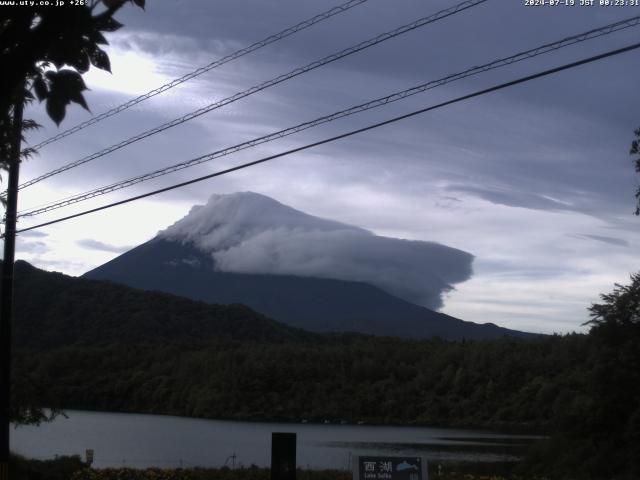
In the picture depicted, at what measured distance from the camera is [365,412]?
282ft

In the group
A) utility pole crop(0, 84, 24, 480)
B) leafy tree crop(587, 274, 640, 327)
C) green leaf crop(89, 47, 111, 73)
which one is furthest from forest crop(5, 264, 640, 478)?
green leaf crop(89, 47, 111, 73)

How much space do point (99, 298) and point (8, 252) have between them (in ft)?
354

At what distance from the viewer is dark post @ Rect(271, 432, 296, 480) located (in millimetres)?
14953

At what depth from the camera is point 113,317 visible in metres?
122

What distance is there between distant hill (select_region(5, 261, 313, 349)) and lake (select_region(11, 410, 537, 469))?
3847 cm

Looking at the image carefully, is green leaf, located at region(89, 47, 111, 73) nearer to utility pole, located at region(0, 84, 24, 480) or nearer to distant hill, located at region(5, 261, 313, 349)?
utility pole, located at region(0, 84, 24, 480)

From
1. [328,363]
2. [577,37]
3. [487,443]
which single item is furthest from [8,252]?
[328,363]

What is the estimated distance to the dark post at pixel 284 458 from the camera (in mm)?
14953

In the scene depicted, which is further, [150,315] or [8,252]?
[150,315]

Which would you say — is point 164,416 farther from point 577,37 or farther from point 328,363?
point 577,37

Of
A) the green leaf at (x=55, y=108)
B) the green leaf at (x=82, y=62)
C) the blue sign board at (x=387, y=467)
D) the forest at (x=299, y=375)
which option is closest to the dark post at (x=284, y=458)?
the blue sign board at (x=387, y=467)

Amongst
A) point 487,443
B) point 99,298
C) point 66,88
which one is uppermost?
point 99,298

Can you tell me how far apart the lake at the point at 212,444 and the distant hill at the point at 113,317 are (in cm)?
3847

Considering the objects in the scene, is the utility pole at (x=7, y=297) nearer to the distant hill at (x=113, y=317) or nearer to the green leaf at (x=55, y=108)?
the green leaf at (x=55, y=108)
